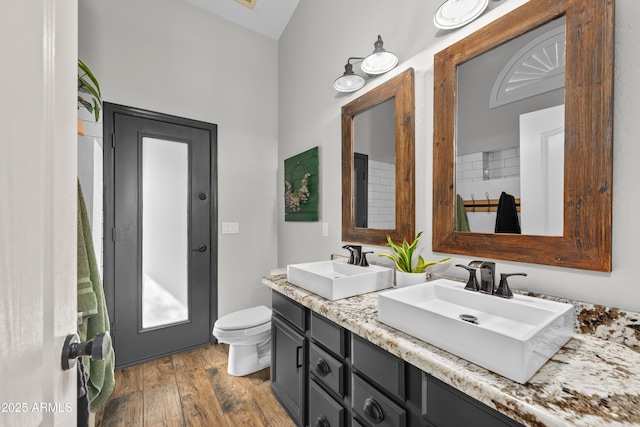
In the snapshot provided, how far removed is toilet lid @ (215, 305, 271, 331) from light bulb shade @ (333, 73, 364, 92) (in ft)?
5.94

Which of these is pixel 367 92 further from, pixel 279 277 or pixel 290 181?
pixel 279 277

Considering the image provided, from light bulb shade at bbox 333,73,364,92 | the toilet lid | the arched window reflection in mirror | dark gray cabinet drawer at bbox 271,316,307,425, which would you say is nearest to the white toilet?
the toilet lid

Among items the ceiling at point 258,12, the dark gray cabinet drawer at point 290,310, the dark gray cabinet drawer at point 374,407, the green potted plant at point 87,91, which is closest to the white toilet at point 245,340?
the dark gray cabinet drawer at point 290,310

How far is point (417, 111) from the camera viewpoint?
150cm

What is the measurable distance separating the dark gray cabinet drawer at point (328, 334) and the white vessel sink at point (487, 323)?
0.84 ft

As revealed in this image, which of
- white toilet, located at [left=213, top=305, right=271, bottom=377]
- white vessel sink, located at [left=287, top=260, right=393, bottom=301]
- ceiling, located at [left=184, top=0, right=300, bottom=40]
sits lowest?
white toilet, located at [left=213, top=305, right=271, bottom=377]

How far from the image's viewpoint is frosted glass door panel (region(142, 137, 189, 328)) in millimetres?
2340

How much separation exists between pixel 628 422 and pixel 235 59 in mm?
3286

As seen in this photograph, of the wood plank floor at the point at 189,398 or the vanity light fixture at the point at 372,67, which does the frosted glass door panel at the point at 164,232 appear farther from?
the vanity light fixture at the point at 372,67

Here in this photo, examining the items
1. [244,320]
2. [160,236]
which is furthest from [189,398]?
[160,236]

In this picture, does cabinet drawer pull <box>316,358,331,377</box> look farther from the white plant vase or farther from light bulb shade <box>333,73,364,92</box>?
light bulb shade <box>333,73,364,92</box>

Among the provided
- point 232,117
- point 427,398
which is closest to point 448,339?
point 427,398

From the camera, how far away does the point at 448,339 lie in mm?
793

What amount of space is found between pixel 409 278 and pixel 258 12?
2780 mm
